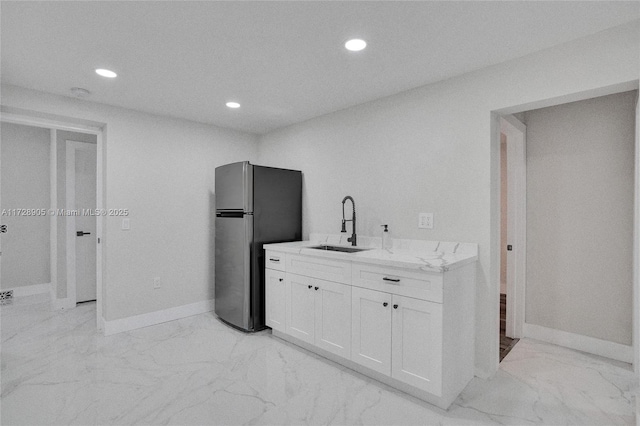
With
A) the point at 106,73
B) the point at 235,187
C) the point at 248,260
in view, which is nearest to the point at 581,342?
the point at 248,260

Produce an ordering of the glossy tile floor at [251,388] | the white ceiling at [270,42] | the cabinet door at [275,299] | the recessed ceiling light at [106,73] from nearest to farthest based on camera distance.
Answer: the white ceiling at [270,42]
the glossy tile floor at [251,388]
the recessed ceiling light at [106,73]
the cabinet door at [275,299]

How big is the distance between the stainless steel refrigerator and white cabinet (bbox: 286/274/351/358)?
1.55 feet

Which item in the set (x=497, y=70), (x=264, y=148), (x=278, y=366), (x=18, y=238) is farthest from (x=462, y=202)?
(x=18, y=238)

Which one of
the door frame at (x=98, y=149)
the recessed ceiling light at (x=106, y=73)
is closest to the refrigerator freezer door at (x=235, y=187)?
the door frame at (x=98, y=149)

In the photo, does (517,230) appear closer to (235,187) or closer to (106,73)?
(235,187)

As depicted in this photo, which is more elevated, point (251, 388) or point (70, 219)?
point (70, 219)

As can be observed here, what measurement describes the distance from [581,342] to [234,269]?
121 inches

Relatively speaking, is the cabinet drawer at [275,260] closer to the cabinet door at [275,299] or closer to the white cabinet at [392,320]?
the cabinet door at [275,299]

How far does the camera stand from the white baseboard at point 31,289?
177 inches

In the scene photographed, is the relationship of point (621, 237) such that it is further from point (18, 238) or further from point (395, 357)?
point (18, 238)

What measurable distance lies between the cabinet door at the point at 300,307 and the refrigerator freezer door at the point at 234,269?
0.50m

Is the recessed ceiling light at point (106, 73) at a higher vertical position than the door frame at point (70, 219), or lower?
higher

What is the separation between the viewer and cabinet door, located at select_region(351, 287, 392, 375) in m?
2.21

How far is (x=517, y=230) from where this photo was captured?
10.2 ft
